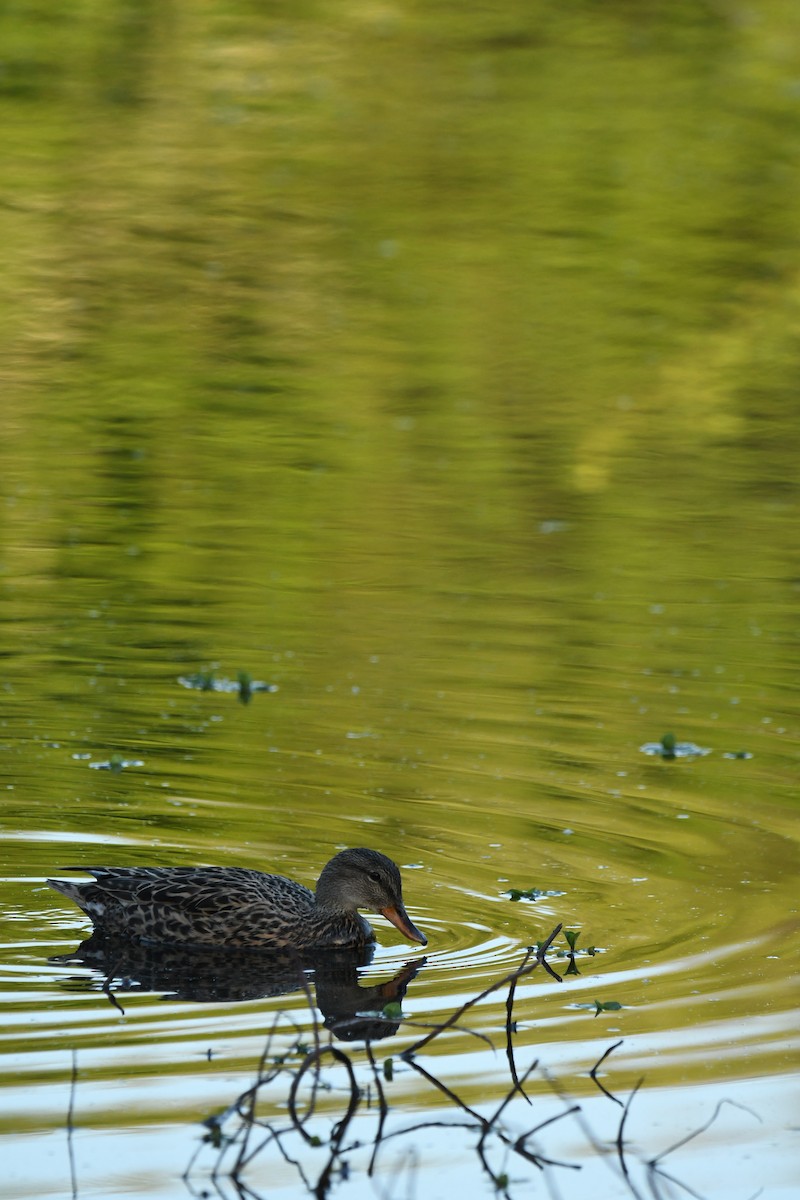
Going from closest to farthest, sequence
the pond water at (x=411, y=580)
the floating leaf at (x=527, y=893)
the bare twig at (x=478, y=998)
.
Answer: the bare twig at (x=478, y=998), the pond water at (x=411, y=580), the floating leaf at (x=527, y=893)

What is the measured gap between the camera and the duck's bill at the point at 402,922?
816cm

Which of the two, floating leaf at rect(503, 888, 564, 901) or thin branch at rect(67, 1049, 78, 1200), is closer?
thin branch at rect(67, 1049, 78, 1200)

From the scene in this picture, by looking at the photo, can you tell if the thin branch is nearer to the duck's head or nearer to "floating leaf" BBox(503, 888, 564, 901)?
the duck's head

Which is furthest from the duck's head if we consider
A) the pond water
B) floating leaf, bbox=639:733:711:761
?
floating leaf, bbox=639:733:711:761

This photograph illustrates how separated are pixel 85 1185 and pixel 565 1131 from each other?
4.36ft

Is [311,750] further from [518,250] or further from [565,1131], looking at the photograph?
[518,250]

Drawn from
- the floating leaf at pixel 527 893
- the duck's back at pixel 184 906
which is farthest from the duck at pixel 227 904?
the floating leaf at pixel 527 893

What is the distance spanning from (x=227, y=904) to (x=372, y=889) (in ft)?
1.72

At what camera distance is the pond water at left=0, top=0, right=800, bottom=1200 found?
6523 millimetres

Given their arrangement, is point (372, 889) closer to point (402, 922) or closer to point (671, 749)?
point (402, 922)

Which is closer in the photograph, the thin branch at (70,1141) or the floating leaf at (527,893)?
the thin branch at (70,1141)

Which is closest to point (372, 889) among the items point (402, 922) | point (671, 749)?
point (402, 922)

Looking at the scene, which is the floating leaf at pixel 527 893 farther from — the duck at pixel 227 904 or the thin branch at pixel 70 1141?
the thin branch at pixel 70 1141

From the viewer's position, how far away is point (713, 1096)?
257 inches
